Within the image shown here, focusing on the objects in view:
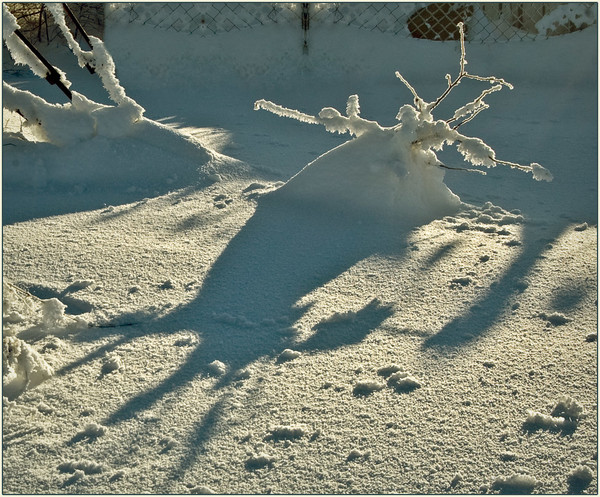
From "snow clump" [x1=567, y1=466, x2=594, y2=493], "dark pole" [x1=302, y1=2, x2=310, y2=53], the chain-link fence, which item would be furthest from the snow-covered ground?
A: the chain-link fence

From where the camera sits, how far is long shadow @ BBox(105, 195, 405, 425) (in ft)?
5.99

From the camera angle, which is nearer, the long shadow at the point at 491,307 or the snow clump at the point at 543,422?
the snow clump at the point at 543,422

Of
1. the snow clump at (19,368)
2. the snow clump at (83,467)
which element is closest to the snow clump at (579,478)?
the snow clump at (83,467)

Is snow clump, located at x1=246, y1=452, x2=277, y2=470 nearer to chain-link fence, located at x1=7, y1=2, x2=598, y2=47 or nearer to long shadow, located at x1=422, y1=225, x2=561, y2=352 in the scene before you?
long shadow, located at x1=422, y1=225, x2=561, y2=352

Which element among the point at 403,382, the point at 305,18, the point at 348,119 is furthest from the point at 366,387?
the point at 305,18

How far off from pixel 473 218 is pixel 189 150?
130 cm

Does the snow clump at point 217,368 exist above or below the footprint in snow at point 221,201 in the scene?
below

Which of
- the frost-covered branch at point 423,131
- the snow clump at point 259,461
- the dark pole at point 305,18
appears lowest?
the snow clump at point 259,461

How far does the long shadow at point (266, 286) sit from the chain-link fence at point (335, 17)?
3.26m

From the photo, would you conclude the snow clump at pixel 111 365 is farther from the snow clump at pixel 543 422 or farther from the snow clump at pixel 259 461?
the snow clump at pixel 543 422

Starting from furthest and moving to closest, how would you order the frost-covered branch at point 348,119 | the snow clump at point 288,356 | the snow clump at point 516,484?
the frost-covered branch at point 348,119, the snow clump at point 288,356, the snow clump at point 516,484

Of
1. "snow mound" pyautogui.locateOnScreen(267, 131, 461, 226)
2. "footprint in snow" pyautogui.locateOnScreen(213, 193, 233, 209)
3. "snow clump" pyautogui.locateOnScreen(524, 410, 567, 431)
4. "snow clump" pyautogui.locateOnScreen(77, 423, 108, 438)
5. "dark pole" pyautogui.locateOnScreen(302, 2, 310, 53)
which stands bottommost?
"snow clump" pyautogui.locateOnScreen(77, 423, 108, 438)

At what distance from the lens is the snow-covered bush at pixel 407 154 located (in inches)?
102

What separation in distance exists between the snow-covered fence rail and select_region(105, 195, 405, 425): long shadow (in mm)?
3261
